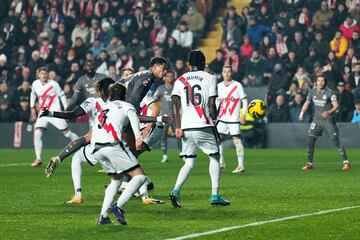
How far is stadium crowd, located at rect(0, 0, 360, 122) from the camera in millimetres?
34812

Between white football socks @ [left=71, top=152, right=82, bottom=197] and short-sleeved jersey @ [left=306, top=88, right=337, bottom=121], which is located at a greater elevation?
short-sleeved jersey @ [left=306, top=88, right=337, bottom=121]

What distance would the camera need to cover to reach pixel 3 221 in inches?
559

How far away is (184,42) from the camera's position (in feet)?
127

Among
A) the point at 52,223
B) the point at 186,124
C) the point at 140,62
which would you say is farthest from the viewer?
the point at 140,62

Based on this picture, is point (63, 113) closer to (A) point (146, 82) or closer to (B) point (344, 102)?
(A) point (146, 82)

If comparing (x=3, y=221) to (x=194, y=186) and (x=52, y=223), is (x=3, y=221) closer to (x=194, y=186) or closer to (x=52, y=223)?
(x=52, y=223)

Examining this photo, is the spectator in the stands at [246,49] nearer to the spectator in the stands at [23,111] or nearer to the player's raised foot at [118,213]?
the spectator in the stands at [23,111]

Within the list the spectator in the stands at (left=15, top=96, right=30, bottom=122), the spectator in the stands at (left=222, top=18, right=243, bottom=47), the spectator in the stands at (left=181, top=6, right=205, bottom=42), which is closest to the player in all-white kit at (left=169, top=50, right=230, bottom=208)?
the spectator in the stands at (left=15, top=96, right=30, bottom=122)

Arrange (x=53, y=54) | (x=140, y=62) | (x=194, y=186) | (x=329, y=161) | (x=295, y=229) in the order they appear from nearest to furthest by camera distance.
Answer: (x=295, y=229) < (x=194, y=186) < (x=329, y=161) < (x=140, y=62) < (x=53, y=54)

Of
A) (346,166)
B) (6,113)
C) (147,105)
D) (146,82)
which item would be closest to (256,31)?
(6,113)

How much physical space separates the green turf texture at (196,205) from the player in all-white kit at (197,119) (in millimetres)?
513

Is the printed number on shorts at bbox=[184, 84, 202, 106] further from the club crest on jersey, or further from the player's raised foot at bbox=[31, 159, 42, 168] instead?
the player's raised foot at bbox=[31, 159, 42, 168]

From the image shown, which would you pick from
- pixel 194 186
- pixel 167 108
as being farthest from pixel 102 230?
pixel 167 108

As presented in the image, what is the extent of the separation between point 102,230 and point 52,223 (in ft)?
3.60
